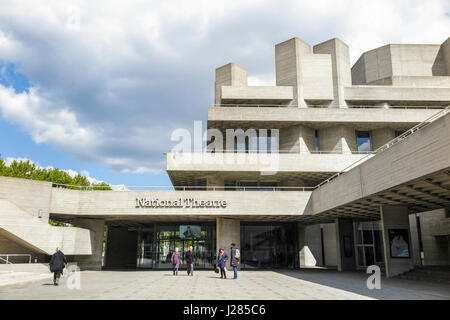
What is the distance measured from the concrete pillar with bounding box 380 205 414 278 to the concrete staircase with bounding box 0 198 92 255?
1993 centimetres

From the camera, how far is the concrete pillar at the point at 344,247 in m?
27.8

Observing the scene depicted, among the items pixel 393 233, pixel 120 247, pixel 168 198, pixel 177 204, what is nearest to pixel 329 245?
pixel 393 233

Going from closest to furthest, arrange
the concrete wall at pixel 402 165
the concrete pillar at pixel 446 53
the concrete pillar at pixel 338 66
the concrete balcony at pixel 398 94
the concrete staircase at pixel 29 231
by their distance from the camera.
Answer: the concrete wall at pixel 402 165, the concrete staircase at pixel 29 231, the concrete balcony at pixel 398 94, the concrete pillar at pixel 338 66, the concrete pillar at pixel 446 53

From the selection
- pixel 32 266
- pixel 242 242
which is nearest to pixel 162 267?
pixel 242 242

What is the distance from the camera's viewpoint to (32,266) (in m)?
21.9

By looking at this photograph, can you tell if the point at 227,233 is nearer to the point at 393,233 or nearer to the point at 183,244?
the point at 183,244

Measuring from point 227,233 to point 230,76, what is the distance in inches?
737

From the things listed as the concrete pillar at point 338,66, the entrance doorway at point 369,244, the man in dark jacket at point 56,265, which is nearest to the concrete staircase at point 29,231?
the man in dark jacket at point 56,265

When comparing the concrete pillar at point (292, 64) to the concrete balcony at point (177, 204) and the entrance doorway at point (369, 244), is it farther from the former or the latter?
the concrete balcony at point (177, 204)

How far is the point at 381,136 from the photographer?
118ft

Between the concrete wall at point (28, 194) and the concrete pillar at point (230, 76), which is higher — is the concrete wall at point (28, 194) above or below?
below

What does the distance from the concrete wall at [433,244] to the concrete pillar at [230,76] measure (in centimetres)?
2246
